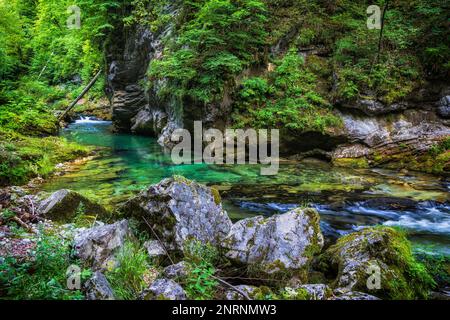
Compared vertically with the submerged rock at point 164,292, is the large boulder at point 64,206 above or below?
above

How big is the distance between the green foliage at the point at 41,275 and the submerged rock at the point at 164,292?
0.67 meters

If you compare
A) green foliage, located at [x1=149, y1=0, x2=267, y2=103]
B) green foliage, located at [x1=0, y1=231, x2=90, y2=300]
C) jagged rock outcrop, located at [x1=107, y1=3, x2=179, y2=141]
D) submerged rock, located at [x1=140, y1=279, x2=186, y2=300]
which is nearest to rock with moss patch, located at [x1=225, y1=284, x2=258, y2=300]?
submerged rock, located at [x1=140, y1=279, x2=186, y2=300]

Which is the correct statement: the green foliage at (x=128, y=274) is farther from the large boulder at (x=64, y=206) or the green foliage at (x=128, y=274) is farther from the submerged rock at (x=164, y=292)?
the large boulder at (x=64, y=206)

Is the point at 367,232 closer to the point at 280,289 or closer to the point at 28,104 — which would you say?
the point at 280,289

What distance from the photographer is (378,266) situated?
14.4 ft

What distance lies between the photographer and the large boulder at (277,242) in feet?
14.8

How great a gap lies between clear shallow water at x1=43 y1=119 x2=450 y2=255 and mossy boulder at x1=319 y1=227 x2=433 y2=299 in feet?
4.56

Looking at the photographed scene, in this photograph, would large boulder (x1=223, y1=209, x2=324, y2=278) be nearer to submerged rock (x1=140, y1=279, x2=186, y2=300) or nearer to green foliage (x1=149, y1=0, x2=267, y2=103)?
submerged rock (x1=140, y1=279, x2=186, y2=300)

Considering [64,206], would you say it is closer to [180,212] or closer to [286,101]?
[180,212]

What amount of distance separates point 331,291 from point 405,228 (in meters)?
3.47

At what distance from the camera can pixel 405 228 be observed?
6730 mm

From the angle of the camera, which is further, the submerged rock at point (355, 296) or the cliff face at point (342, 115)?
the cliff face at point (342, 115)

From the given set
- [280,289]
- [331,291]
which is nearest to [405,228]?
[331,291]

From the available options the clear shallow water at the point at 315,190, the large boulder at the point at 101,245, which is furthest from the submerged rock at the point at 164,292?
the clear shallow water at the point at 315,190
